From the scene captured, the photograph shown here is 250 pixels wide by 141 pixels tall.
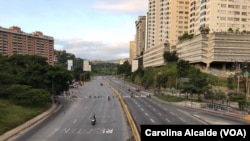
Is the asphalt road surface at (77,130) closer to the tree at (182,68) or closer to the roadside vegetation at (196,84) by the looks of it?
the roadside vegetation at (196,84)

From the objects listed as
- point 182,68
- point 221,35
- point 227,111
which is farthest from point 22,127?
point 221,35

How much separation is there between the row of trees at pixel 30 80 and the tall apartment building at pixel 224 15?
66294mm

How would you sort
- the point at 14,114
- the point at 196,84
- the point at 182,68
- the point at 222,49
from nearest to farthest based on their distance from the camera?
the point at 14,114 → the point at 196,84 → the point at 182,68 → the point at 222,49

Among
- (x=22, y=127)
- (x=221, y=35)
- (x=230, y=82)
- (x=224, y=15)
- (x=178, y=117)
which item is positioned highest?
(x=224, y=15)

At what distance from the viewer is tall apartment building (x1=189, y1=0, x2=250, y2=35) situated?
5276 inches

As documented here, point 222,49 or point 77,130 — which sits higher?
point 222,49

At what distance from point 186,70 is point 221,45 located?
1500 cm

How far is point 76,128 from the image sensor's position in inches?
1908

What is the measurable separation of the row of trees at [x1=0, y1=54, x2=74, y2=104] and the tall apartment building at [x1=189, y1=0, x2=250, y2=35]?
217 ft

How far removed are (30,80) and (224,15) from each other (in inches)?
3272

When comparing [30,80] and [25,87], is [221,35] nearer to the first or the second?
[30,80]

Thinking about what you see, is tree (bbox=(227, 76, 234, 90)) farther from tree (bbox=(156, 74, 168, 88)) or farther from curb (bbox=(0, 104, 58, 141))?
curb (bbox=(0, 104, 58, 141))

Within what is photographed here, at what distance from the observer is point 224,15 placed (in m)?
136

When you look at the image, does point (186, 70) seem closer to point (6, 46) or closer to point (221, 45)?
point (221, 45)
